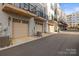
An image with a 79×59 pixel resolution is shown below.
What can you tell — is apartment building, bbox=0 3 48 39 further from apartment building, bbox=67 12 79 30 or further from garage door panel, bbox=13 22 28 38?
apartment building, bbox=67 12 79 30

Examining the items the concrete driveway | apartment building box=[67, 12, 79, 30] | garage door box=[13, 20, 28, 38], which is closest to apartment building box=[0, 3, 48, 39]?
garage door box=[13, 20, 28, 38]

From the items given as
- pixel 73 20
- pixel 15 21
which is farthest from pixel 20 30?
pixel 73 20

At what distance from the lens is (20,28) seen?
20.3 m

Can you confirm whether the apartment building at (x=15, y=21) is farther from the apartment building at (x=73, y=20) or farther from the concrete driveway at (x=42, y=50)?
the apartment building at (x=73, y=20)

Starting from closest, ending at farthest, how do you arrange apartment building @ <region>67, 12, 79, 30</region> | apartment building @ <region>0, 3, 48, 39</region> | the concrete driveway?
1. the concrete driveway
2. apartment building @ <region>0, 3, 48, 39</region>
3. apartment building @ <region>67, 12, 79, 30</region>

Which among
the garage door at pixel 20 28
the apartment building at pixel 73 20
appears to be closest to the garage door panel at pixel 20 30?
the garage door at pixel 20 28

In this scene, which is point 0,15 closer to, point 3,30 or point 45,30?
point 3,30

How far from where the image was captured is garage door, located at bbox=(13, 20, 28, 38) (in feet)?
60.7

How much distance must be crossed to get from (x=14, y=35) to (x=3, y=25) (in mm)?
2827

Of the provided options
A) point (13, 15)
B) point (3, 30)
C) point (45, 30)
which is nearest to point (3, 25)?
point (3, 30)

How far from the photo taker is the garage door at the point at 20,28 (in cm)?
1851

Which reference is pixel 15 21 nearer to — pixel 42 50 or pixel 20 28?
pixel 20 28

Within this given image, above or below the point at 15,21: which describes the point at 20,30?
below

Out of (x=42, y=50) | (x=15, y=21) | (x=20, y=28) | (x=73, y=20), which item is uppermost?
(x=73, y=20)
